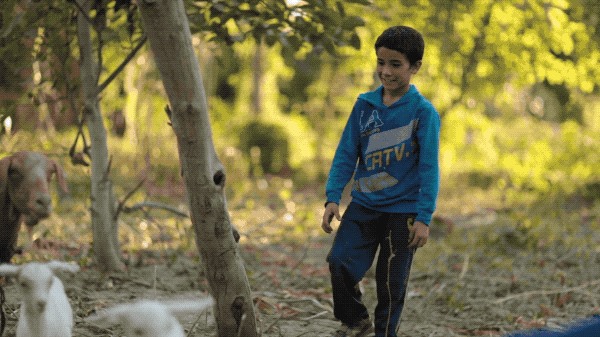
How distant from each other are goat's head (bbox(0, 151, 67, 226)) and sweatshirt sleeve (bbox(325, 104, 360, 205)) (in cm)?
118

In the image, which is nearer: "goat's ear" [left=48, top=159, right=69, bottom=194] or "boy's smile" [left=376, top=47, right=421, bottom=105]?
"boy's smile" [left=376, top=47, right=421, bottom=105]

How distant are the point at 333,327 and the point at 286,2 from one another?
1.81 meters

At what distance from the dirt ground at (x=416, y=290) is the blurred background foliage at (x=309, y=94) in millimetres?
575

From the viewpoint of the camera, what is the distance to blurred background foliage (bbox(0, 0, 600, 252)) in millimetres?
4758

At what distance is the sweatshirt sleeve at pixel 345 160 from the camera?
365 cm

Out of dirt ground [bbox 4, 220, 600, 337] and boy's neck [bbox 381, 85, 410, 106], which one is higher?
boy's neck [bbox 381, 85, 410, 106]

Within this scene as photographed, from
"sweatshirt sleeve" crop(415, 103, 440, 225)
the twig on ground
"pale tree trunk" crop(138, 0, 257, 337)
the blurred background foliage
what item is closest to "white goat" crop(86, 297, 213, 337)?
"pale tree trunk" crop(138, 0, 257, 337)

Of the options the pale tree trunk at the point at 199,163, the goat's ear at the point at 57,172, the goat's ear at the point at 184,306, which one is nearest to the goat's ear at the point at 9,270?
the goat's ear at the point at 184,306

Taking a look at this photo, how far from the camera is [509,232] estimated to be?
782 centimetres

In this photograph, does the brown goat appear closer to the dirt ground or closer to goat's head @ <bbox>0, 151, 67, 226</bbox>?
goat's head @ <bbox>0, 151, 67, 226</bbox>

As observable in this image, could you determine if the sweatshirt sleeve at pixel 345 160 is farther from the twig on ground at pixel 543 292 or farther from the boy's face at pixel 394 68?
the twig on ground at pixel 543 292

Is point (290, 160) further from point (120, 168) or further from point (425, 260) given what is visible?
point (425, 260)

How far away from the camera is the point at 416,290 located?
19.2 feet

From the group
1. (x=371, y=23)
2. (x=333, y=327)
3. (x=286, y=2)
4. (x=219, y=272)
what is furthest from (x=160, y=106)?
(x=219, y=272)
